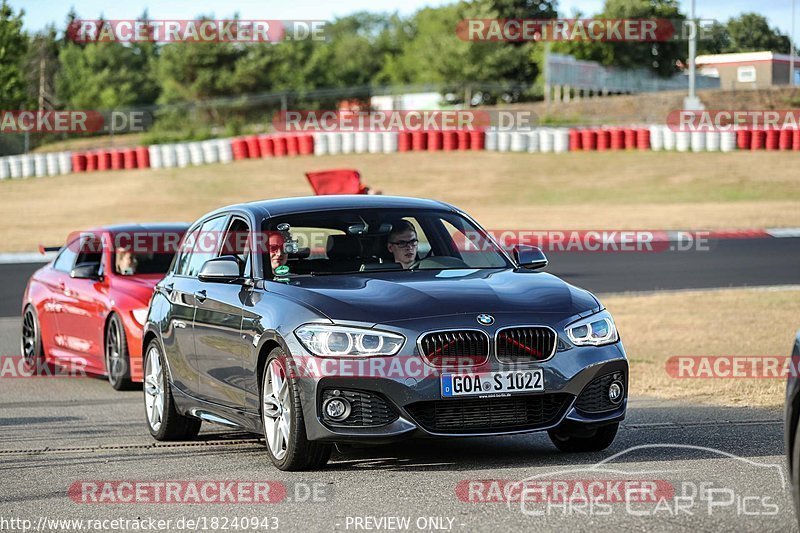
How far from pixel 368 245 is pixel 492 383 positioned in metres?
1.65

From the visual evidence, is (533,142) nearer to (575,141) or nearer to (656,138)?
(575,141)

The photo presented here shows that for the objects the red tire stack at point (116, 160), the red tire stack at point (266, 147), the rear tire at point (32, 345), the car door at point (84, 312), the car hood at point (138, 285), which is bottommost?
the red tire stack at point (116, 160)

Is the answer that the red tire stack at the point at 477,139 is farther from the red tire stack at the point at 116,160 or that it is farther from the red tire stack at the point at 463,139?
the red tire stack at the point at 116,160

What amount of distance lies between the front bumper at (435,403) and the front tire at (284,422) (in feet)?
0.22

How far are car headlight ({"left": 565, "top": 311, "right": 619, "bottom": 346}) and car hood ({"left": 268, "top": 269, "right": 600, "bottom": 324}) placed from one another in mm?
66

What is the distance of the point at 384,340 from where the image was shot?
7277 millimetres

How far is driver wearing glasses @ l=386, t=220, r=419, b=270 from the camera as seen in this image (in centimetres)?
862

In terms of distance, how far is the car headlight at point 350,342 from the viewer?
7.27 metres

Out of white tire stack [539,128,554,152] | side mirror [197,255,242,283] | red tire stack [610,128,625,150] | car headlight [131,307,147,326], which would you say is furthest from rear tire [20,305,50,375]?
white tire stack [539,128,554,152]

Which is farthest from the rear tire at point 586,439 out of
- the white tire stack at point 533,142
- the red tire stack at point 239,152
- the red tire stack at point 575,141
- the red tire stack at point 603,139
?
the red tire stack at point 239,152

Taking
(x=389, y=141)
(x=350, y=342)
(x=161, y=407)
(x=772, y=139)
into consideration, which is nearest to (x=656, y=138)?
(x=772, y=139)

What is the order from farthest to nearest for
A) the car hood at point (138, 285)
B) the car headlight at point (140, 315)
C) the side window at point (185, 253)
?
the car hood at point (138, 285) → the car headlight at point (140, 315) → the side window at point (185, 253)

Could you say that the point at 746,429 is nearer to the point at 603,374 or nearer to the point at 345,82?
the point at 603,374

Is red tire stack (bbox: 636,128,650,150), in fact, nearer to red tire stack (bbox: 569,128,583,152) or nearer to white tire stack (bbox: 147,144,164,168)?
red tire stack (bbox: 569,128,583,152)
